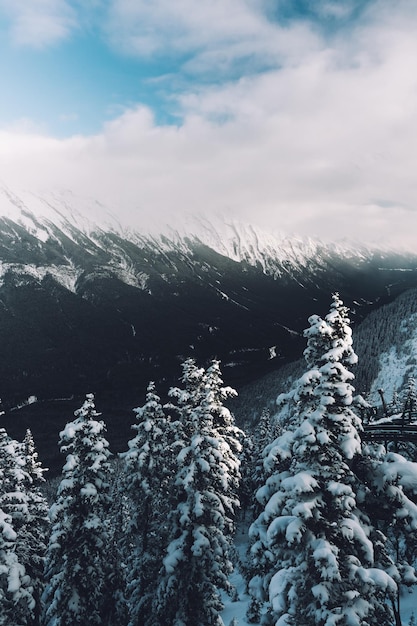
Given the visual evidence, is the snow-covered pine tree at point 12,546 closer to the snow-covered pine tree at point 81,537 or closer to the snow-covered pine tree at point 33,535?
the snow-covered pine tree at point 33,535

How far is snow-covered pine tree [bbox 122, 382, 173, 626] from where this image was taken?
22.0 m

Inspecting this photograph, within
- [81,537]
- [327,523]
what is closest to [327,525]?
[327,523]

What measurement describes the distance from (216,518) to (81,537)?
745 cm

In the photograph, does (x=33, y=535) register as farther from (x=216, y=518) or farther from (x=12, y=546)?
(x=216, y=518)

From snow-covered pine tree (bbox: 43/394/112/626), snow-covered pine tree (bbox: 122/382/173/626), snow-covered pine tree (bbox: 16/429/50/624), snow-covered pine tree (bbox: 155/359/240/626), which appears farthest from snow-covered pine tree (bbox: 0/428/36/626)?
snow-covered pine tree (bbox: 155/359/240/626)

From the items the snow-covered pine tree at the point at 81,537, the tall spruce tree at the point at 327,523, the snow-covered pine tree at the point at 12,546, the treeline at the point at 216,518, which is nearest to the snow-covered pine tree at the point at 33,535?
the treeline at the point at 216,518

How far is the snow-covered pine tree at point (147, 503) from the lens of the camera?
72.3 ft

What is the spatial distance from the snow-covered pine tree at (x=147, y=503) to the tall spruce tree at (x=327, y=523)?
10.1 meters

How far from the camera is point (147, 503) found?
74.5 feet

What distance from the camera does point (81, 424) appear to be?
22328 mm

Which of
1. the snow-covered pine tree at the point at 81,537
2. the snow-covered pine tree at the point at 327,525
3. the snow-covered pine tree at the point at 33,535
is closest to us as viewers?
the snow-covered pine tree at the point at 327,525

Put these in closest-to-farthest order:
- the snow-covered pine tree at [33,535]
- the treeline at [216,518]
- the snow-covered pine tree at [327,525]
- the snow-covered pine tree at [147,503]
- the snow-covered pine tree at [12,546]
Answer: the snow-covered pine tree at [327,525] < the treeline at [216,518] < the snow-covered pine tree at [12,546] < the snow-covered pine tree at [147,503] < the snow-covered pine tree at [33,535]

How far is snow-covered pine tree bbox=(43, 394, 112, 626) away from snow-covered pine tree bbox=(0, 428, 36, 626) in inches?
46.6

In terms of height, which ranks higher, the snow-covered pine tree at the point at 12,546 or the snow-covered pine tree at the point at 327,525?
the snow-covered pine tree at the point at 327,525
